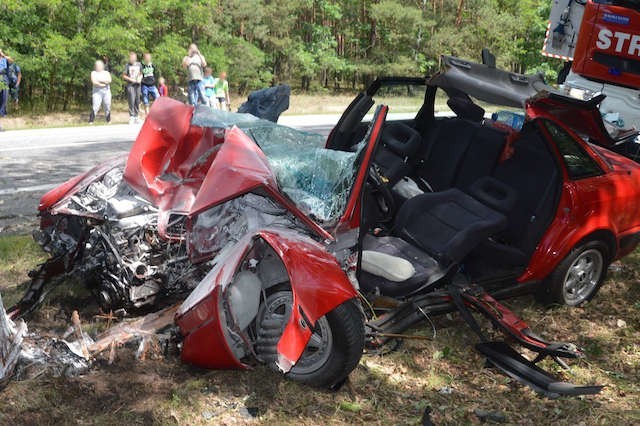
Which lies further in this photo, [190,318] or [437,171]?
[437,171]

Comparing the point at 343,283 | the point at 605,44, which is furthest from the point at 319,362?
the point at 605,44

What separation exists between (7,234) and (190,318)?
366 centimetres

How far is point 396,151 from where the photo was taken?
4.95 meters

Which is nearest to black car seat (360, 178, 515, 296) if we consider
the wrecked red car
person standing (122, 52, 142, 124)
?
the wrecked red car

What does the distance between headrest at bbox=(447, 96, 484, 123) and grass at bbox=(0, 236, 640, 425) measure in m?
2.22

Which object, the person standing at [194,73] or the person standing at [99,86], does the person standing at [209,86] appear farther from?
the person standing at [99,86]

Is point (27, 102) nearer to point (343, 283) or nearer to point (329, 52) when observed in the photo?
point (329, 52)

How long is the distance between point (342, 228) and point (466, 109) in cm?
254

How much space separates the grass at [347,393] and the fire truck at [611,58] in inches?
208

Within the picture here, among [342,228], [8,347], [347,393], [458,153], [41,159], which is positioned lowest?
[41,159]

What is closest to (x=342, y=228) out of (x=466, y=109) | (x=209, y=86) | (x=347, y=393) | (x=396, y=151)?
(x=347, y=393)

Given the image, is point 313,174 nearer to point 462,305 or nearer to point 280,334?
point 280,334

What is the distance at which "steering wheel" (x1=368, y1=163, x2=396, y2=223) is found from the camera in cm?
414

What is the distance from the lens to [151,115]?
436 centimetres
